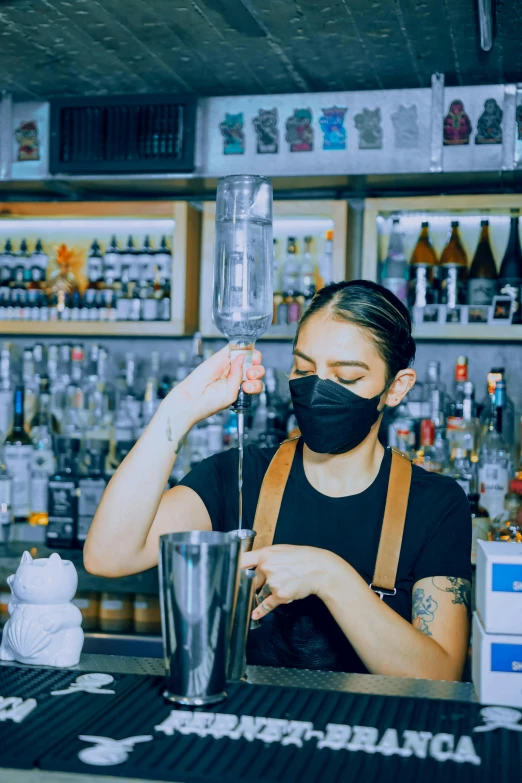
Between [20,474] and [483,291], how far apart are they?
1.73m

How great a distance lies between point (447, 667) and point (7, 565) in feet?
5.73

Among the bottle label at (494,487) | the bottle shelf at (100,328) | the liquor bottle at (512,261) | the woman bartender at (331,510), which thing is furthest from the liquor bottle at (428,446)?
the woman bartender at (331,510)

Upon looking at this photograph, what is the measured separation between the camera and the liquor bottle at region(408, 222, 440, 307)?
294cm

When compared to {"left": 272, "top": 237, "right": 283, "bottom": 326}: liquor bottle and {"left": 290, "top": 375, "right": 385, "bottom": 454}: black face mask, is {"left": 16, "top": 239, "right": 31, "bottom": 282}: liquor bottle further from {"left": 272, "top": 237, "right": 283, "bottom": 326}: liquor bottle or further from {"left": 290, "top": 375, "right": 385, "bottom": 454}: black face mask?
{"left": 290, "top": 375, "right": 385, "bottom": 454}: black face mask

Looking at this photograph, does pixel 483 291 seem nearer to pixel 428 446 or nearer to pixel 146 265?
pixel 428 446

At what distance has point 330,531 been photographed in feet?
5.06

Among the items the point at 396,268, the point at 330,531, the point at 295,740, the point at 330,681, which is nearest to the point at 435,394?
the point at 396,268

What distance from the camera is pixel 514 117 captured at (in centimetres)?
284

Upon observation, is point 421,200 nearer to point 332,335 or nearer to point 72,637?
point 332,335

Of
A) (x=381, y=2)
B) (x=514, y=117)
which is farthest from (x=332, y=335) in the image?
(x=514, y=117)

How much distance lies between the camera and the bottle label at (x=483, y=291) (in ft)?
9.44

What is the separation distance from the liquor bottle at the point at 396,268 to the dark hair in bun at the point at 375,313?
135 centimetres

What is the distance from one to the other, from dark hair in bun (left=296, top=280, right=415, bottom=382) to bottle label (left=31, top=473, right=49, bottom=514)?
1715mm

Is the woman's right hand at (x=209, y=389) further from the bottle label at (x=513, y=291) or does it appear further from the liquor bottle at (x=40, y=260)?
the liquor bottle at (x=40, y=260)
